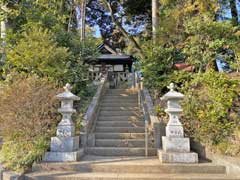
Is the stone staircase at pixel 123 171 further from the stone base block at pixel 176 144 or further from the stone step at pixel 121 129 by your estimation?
the stone step at pixel 121 129

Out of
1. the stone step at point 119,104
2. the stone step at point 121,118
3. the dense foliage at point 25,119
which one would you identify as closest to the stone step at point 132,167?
the dense foliage at point 25,119

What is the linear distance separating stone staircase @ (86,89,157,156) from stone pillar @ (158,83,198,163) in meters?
0.91

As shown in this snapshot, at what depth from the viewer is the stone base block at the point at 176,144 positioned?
627 cm

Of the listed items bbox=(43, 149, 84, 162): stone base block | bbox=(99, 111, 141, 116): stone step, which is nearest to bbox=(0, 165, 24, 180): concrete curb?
bbox=(43, 149, 84, 162): stone base block

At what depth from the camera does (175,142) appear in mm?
6336

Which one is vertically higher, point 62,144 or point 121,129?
point 121,129

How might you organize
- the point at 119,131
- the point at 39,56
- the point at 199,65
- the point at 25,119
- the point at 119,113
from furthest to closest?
1. the point at 199,65
2. the point at 119,113
3. the point at 39,56
4. the point at 119,131
5. the point at 25,119

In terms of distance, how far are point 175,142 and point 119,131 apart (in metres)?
2.32

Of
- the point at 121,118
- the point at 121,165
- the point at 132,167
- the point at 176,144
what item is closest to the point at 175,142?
the point at 176,144

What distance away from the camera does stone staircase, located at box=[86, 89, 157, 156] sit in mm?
7141

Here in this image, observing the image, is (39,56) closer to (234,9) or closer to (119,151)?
(119,151)

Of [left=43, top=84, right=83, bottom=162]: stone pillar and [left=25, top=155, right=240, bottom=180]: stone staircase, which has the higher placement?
[left=43, top=84, right=83, bottom=162]: stone pillar

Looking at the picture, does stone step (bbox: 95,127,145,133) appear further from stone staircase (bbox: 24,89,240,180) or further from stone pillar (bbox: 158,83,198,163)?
stone pillar (bbox: 158,83,198,163)

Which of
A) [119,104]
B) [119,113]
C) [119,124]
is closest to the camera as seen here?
[119,124]
